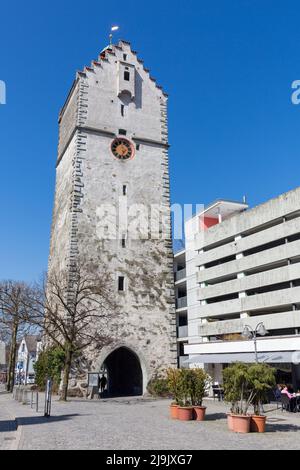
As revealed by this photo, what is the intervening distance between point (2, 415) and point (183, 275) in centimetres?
2849

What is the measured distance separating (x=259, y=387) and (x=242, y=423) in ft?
4.04

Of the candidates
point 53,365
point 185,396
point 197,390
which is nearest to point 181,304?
point 53,365

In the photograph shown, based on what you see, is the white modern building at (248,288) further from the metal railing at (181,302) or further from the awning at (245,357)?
the metal railing at (181,302)

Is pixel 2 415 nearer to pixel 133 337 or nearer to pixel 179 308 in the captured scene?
pixel 133 337

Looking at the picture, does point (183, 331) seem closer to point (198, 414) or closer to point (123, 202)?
point (123, 202)

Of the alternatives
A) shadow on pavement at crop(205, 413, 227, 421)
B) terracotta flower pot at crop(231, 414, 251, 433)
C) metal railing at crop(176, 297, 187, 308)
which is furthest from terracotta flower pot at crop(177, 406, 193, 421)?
metal railing at crop(176, 297, 187, 308)

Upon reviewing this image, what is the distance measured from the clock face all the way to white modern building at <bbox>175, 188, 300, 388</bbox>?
10312 millimetres

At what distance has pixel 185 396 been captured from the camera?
665 inches

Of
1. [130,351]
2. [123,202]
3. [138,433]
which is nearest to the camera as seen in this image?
[138,433]

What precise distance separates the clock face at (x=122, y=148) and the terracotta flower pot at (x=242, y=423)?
23952mm

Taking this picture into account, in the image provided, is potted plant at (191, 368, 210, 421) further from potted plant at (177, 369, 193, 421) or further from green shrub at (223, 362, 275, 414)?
green shrub at (223, 362, 275, 414)

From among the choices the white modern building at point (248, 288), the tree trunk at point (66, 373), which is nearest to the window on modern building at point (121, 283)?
the tree trunk at point (66, 373)
